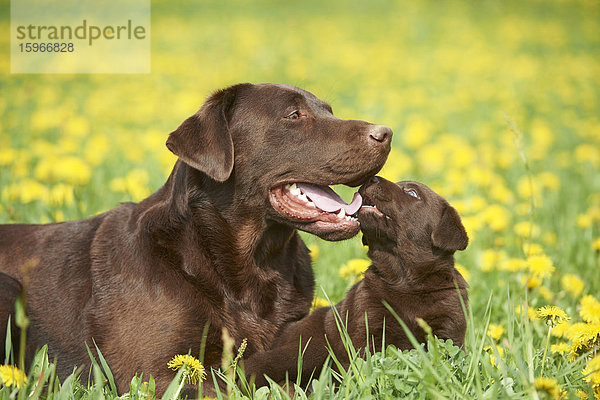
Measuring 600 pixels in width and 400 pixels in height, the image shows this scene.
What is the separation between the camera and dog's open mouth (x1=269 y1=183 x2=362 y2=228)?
3459 millimetres

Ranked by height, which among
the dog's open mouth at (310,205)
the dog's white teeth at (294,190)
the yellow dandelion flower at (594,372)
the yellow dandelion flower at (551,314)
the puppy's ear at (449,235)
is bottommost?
the yellow dandelion flower at (594,372)

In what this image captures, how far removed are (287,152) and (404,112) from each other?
7.41 m

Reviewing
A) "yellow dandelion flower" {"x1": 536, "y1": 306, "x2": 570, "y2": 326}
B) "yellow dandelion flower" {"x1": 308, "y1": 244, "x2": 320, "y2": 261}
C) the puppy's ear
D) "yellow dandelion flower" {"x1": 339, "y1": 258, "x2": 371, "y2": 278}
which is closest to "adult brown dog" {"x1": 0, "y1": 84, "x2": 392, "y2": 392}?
the puppy's ear

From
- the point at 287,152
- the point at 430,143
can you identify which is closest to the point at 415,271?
the point at 287,152

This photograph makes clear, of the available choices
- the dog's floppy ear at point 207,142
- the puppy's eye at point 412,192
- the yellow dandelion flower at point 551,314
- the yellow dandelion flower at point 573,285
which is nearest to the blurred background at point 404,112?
the yellow dandelion flower at point 573,285

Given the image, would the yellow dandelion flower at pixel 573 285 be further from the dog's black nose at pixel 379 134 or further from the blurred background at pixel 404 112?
the dog's black nose at pixel 379 134

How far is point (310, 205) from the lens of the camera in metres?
3.51

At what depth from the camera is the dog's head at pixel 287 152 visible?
135 inches

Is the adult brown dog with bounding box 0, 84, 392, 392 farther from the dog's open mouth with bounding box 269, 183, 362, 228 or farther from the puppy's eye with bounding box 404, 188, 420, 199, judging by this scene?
the puppy's eye with bounding box 404, 188, 420, 199

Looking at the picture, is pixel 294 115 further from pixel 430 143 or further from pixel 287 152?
pixel 430 143

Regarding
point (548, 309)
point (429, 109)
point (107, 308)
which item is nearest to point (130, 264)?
point (107, 308)

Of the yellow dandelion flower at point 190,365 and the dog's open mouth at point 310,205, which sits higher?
the dog's open mouth at point 310,205

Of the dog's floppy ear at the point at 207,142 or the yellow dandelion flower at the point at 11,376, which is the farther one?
the dog's floppy ear at the point at 207,142

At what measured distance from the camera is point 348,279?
4.65m
